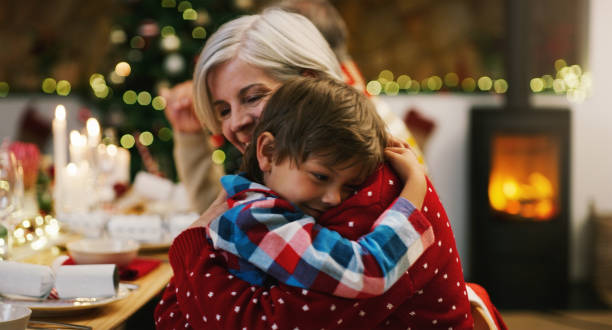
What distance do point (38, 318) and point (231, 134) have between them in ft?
1.97

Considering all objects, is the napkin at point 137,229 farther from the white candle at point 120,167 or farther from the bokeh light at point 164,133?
the bokeh light at point 164,133

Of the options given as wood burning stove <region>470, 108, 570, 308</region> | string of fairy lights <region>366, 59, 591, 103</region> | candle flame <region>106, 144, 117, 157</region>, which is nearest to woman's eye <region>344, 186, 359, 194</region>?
candle flame <region>106, 144, 117, 157</region>

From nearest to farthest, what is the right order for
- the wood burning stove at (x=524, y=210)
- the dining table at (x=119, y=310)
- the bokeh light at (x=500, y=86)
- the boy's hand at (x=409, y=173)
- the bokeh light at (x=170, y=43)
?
the boy's hand at (x=409, y=173)
the dining table at (x=119, y=310)
the wood burning stove at (x=524, y=210)
the bokeh light at (x=170, y=43)
the bokeh light at (x=500, y=86)

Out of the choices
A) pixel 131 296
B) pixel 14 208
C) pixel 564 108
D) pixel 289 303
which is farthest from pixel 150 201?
pixel 564 108

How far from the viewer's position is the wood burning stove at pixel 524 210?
4.38 metres

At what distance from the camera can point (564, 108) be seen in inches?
173

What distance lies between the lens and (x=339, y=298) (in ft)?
3.13

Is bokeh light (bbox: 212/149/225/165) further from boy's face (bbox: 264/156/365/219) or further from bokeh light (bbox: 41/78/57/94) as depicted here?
boy's face (bbox: 264/156/365/219)

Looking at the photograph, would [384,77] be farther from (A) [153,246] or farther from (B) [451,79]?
(A) [153,246]

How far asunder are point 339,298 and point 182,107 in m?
1.39

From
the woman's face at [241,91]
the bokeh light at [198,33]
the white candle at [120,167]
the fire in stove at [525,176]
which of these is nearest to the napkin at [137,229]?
the woman's face at [241,91]

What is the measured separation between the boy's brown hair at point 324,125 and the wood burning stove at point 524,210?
3546mm

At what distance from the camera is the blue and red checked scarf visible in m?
0.93

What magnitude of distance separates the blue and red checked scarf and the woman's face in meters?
0.51
